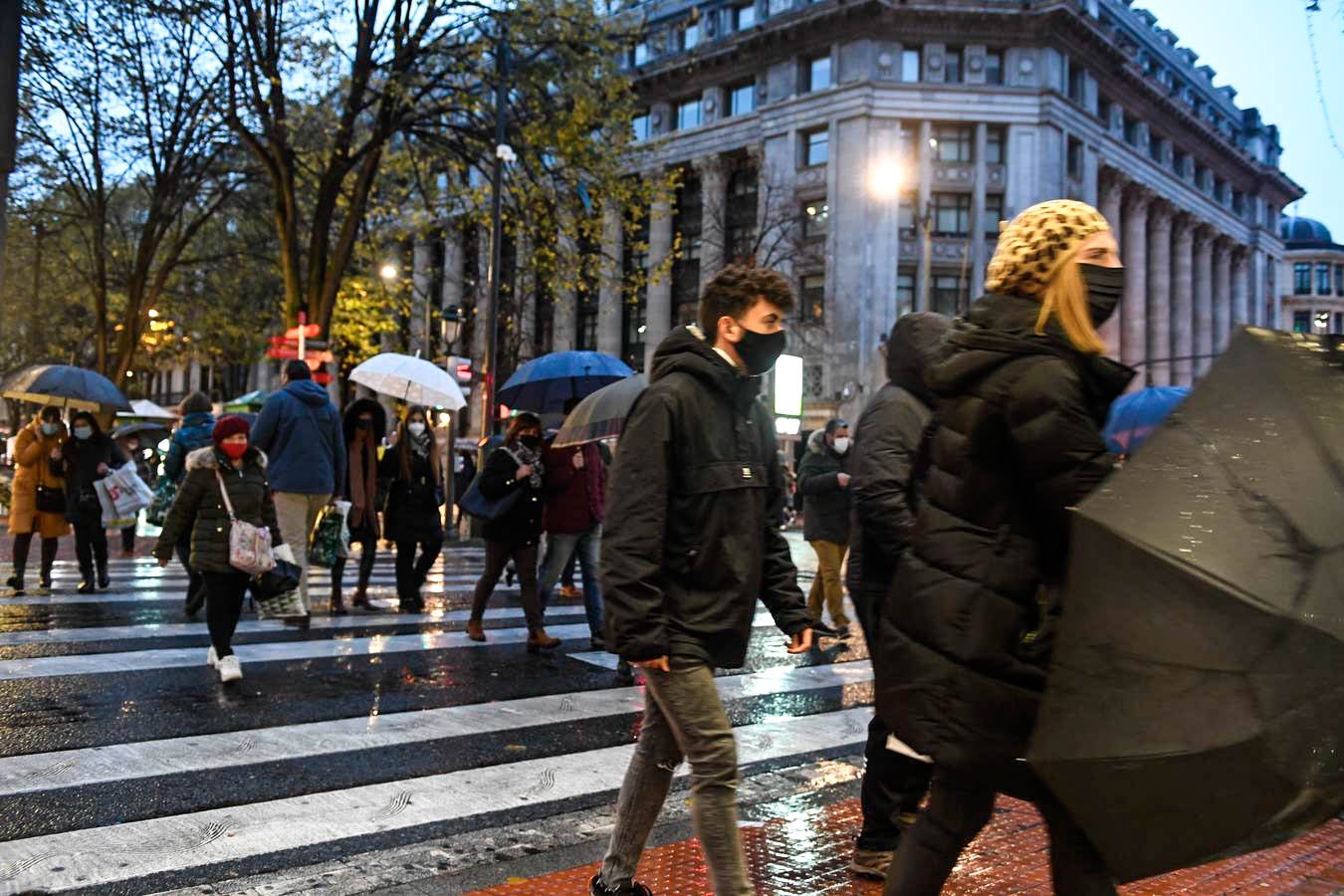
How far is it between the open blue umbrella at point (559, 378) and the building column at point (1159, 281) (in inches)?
2102

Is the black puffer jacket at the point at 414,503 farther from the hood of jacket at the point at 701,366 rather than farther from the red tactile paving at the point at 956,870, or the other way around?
the hood of jacket at the point at 701,366

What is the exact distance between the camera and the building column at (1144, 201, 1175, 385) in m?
60.7

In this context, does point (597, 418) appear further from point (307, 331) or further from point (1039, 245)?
point (307, 331)

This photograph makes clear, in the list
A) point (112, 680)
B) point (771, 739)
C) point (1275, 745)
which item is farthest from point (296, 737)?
point (1275, 745)

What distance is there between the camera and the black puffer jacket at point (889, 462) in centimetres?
441

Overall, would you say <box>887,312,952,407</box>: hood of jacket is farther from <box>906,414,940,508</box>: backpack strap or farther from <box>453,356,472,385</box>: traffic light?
<box>453,356,472,385</box>: traffic light

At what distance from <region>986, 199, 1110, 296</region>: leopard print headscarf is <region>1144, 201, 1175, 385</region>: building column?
61.6 meters

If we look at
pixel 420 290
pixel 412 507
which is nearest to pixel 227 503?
pixel 412 507

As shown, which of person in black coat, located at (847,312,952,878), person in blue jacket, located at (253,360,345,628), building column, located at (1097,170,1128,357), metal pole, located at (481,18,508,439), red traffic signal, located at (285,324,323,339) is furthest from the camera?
building column, located at (1097,170,1128,357)

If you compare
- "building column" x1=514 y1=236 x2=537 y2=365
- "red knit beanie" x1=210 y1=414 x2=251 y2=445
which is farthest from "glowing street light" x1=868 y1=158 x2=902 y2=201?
"red knit beanie" x1=210 y1=414 x2=251 y2=445

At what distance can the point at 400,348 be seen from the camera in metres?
47.9

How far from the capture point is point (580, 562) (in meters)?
8.80

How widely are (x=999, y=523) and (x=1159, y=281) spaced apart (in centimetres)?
6422

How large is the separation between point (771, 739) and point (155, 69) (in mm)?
22017
